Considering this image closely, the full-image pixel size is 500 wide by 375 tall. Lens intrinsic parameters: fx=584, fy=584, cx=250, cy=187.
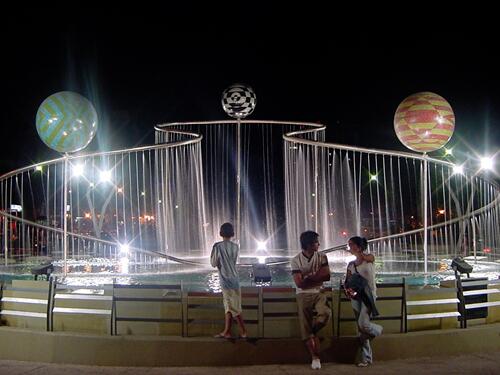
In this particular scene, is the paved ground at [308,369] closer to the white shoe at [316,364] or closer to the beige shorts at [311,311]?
the white shoe at [316,364]

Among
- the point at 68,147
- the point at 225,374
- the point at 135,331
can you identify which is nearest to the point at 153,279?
the point at 68,147

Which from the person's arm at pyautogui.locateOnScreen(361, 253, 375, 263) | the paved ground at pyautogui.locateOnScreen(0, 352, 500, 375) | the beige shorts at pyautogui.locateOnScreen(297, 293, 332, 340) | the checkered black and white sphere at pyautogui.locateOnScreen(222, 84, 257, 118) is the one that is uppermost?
the checkered black and white sphere at pyautogui.locateOnScreen(222, 84, 257, 118)

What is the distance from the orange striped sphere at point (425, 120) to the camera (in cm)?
1174

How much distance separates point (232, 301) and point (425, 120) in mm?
5971

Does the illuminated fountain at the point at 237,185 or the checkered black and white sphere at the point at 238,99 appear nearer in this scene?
the illuminated fountain at the point at 237,185

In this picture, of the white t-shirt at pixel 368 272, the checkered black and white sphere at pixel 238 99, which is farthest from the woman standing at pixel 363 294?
the checkered black and white sphere at pixel 238 99

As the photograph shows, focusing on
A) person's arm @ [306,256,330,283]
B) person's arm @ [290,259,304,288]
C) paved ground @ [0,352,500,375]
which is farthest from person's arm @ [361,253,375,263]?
paved ground @ [0,352,500,375]

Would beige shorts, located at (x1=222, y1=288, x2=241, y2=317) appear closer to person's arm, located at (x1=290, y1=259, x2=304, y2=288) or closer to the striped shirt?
the striped shirt

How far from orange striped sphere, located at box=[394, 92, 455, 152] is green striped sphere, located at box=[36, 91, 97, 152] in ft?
21.5

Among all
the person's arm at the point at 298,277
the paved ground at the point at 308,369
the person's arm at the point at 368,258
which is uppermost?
the person's arm at the point at 368,258

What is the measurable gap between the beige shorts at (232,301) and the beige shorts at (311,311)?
0.90 metres

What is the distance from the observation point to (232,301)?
816 centimetres

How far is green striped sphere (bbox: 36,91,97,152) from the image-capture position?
11914mm

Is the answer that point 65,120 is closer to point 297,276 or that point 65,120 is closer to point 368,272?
point 297,276
